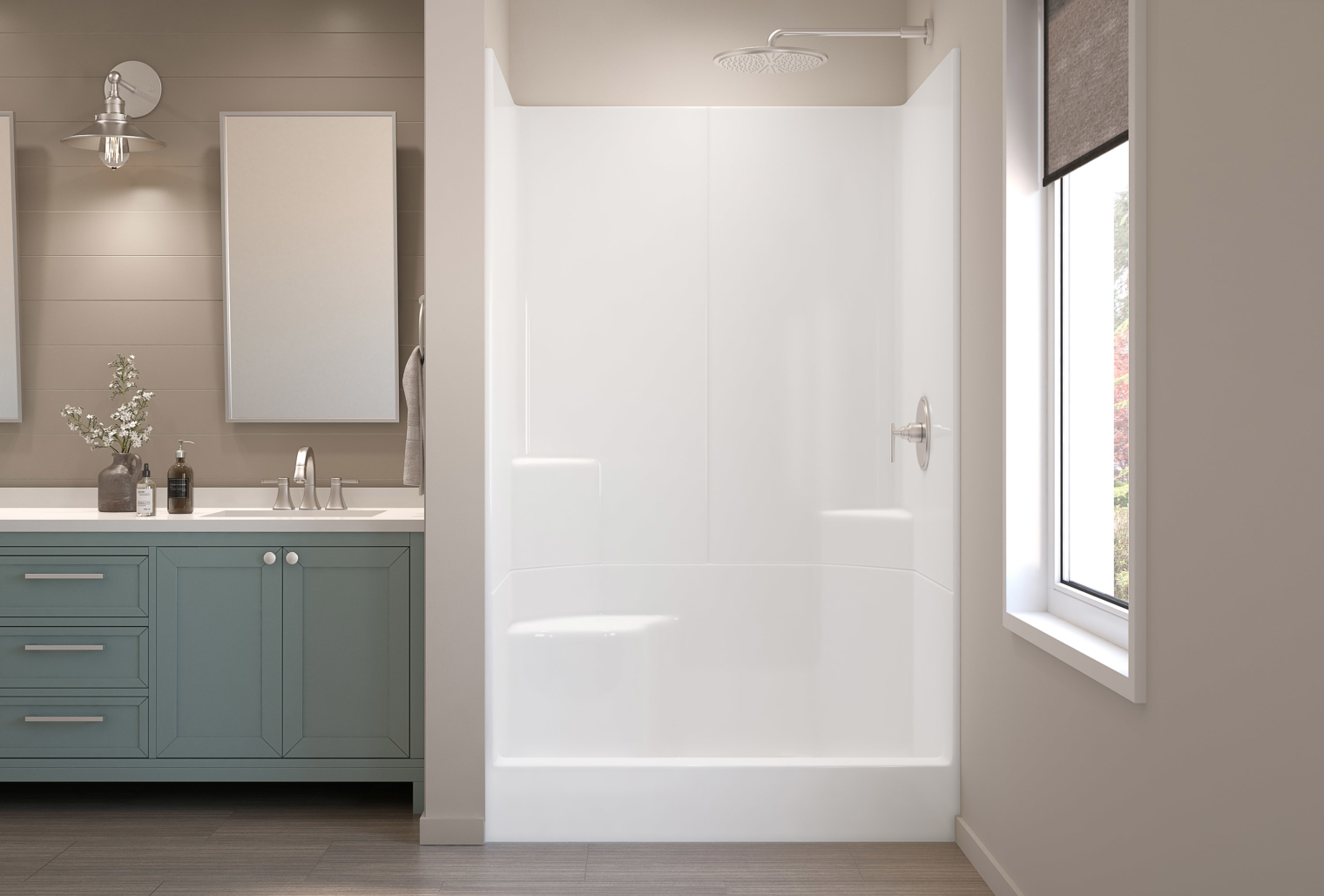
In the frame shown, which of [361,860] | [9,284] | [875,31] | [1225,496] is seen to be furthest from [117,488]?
[1225,496]

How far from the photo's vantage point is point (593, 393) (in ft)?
9.96

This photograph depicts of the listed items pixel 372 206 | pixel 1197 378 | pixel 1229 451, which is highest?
pixel 372 206

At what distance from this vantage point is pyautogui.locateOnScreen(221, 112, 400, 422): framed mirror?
3121 mm

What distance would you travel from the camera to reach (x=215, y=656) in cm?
275

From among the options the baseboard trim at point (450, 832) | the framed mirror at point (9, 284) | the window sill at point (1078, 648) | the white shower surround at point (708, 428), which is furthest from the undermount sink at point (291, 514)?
the window sill at point (1078, 648)

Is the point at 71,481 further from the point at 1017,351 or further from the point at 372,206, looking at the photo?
the point at 1017,351

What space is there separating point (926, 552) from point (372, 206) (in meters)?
1.99

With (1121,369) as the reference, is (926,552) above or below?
below

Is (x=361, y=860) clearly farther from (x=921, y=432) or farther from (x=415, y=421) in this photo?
(x=921, y=432)

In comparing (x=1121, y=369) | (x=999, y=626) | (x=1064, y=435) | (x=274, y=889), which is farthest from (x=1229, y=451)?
(x=274, y=889)

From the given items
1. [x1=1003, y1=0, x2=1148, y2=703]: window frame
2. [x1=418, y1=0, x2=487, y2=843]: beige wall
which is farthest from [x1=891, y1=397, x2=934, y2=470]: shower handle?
[x1=418, y1=0, x2=487, y2=843]: beige wall

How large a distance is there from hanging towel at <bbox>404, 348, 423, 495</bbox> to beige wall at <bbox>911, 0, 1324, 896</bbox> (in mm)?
1724

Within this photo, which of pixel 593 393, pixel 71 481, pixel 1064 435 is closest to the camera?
pixel 1064 435

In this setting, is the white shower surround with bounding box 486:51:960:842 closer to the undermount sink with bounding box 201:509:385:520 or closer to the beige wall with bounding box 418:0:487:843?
the beige wall with bounding box 418:0:487:843
